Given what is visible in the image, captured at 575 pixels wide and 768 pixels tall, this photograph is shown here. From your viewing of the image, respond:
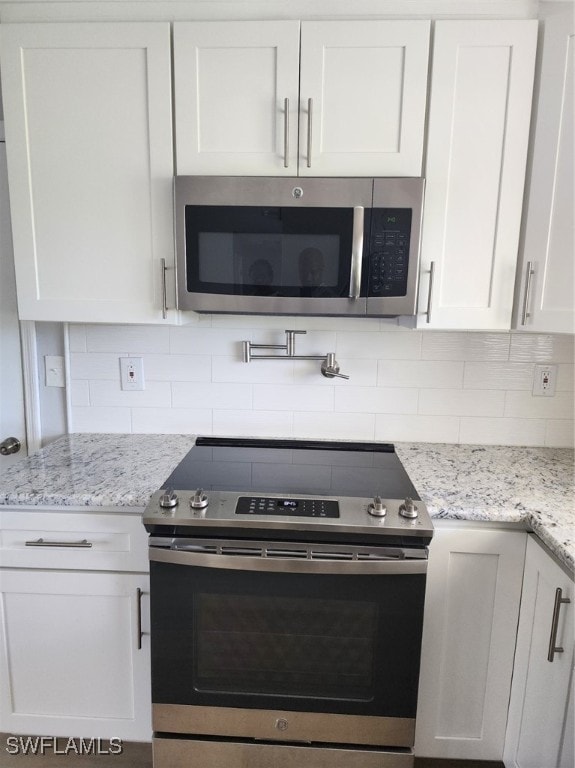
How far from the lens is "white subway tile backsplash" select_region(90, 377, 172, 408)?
6.28 feet

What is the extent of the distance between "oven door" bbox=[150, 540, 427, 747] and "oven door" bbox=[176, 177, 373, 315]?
0.72 meters

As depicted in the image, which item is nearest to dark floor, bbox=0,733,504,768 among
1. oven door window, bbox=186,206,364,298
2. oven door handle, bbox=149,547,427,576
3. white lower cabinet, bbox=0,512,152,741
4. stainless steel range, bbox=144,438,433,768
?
white lower cabinet, bbox=0,512,152,741

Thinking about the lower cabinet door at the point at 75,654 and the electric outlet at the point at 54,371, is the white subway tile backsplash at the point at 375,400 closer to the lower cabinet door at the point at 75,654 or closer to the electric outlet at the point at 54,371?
the lower cabinet door at the point at 75,654

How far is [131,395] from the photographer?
192cm

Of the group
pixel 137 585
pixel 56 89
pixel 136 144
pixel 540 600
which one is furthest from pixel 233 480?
pixel 56 89

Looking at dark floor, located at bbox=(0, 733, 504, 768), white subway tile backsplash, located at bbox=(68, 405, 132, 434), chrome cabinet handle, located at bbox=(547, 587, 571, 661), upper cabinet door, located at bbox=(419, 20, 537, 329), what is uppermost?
upper cabinet door, located at bbox=(419, 20, 537, 329)

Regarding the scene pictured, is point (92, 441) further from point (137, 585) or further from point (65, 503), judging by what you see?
point (137, 585)

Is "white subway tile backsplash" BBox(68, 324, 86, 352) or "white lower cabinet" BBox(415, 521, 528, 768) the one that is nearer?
"white lower cabinet" BBox(415, 521, 528, 768)

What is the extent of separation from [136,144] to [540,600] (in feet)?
5.62

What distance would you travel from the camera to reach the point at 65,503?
138cm

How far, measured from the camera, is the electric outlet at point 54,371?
1.90 m

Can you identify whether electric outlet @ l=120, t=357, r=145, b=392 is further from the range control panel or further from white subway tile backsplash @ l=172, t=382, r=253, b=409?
the range control panel

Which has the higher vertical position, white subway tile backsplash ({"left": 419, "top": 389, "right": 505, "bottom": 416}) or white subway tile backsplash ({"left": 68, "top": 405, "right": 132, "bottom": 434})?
white subway tile backsplash ({"left": 419, "top": 389, "right": 505, "bottom": 416})

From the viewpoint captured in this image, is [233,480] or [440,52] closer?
[440,52]
